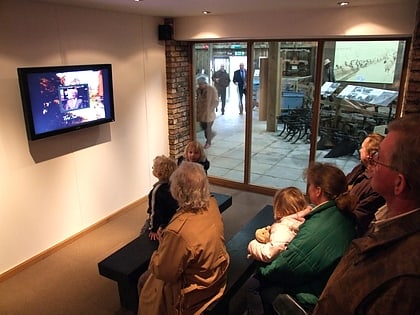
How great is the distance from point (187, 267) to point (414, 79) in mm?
2709

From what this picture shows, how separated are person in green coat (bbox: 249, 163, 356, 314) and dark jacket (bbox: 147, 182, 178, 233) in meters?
1.04

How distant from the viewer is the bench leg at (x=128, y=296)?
2600 millimetres

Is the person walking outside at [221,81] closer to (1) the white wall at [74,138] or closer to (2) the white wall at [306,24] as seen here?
(2) the white wall at [306,24]

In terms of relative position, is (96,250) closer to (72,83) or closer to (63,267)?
(63,267)

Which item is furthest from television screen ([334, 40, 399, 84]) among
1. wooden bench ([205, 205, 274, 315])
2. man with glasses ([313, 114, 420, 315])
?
man with glasses ([313, 114, 420, 315])

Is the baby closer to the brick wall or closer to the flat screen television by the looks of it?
the flat screen television

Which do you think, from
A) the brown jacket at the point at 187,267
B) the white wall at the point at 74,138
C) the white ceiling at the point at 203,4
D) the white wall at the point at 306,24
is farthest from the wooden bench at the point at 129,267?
the white wall at the point at 306,24

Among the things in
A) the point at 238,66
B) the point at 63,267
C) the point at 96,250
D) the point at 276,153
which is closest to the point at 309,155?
the point at 276,153

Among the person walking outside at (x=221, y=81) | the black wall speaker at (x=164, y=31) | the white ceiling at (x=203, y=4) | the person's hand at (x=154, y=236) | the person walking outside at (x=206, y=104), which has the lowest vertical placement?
the person's hand at (x=154, y=236)

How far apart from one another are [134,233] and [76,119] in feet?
4.60

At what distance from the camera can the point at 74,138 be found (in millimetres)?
3643

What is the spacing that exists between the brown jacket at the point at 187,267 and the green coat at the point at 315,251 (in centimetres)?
37

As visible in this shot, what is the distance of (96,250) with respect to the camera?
3609 mm

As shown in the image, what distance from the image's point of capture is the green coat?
5.35 ft
